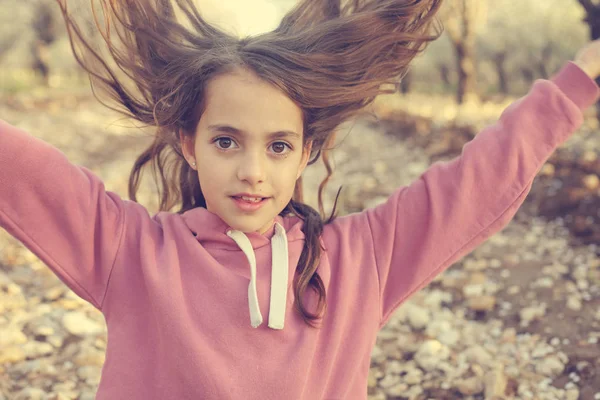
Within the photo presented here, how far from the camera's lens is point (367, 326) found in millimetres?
1793

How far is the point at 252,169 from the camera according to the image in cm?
159

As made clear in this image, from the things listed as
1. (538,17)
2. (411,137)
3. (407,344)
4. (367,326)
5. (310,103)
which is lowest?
(367,326)

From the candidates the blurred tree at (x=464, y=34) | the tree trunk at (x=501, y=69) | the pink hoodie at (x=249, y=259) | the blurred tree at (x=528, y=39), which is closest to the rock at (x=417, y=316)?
the pink hoodie at (x=249, y=259)

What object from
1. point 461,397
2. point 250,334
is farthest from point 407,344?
point 250,334

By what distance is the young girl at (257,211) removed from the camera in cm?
162

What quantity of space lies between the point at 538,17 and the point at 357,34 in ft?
43.3

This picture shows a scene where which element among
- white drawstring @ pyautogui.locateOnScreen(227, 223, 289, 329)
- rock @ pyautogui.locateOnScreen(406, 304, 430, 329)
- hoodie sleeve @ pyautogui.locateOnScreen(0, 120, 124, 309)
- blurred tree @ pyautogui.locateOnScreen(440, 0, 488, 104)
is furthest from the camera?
blurred tree @ pyautogui.locateOnScreen(440, 0, 488, 104)

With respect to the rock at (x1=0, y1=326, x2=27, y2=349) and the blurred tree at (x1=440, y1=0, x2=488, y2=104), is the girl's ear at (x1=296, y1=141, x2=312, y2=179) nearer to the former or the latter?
the rock at (x1=0, y1=326, x2=27, y2=349)

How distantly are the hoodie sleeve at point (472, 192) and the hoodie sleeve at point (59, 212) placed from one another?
69cm

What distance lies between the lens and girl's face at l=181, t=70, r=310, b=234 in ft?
5.30

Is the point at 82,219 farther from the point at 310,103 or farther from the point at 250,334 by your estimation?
the point at 310,103

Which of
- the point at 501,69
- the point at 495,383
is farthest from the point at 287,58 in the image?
the point at 501,69

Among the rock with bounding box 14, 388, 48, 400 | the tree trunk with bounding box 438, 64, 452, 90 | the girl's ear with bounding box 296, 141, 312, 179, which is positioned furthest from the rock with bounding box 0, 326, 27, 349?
the tree trunk with bounding box 438, 64, 452, 90

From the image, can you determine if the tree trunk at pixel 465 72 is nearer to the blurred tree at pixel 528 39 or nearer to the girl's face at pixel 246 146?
the blurred tree at pixel 528 39
